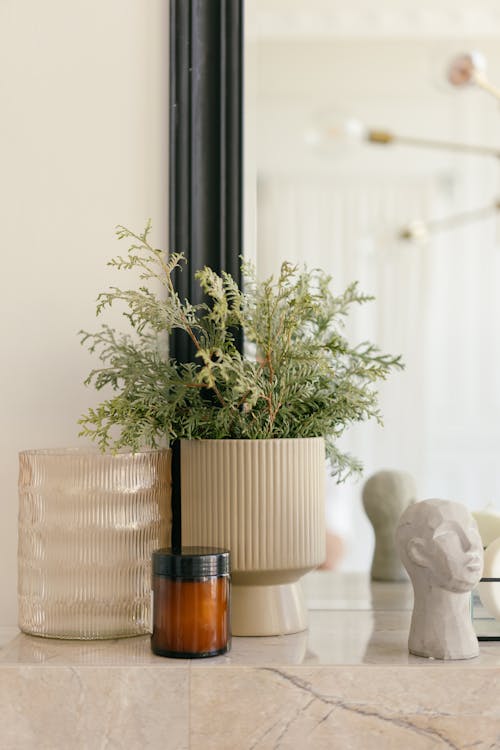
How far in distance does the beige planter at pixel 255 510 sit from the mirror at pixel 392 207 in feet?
0.87

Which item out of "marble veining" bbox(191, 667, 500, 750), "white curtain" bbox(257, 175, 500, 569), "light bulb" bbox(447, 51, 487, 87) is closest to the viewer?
"marble veining" bbox(191, 667, 500, 750)

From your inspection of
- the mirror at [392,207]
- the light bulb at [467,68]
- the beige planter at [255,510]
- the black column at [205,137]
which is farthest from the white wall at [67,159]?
the light bulb at [467,68]

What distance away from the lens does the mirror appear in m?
1.16

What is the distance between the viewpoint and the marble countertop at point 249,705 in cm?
75

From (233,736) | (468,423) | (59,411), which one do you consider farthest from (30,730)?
(468,423)

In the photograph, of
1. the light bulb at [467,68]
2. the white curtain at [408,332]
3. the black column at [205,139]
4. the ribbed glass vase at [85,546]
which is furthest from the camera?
the light bulb at [467,68]

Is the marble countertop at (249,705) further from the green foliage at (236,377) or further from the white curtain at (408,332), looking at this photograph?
the white curtain at (408,332)

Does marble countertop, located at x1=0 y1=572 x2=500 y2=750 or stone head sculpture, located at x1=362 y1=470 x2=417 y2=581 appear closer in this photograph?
marble countertop, located at x1=0 y1=572 x2=500 y2=750

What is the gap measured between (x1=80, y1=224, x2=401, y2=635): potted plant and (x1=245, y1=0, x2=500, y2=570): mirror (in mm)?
211

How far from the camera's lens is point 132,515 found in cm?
88

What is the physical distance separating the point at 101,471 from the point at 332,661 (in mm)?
294

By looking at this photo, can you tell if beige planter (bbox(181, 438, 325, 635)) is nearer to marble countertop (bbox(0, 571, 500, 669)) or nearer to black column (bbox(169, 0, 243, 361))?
marble countertop (bbox(0, 571, 500, 669))

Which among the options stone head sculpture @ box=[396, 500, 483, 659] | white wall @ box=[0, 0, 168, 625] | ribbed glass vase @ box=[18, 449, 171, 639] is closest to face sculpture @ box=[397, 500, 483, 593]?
stone head sculpture @ box=[396, 500, 483, 659]

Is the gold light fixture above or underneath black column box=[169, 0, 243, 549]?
above
